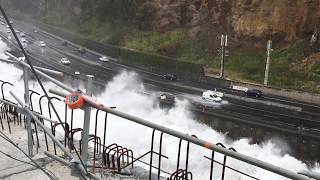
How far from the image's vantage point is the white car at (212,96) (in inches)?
1974

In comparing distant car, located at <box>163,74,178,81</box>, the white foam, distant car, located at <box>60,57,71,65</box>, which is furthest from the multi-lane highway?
the white foam

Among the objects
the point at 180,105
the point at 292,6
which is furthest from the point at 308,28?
the point at 180,105

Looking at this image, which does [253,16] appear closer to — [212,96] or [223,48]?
[223,48]

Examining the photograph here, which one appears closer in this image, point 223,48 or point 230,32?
point 223,48

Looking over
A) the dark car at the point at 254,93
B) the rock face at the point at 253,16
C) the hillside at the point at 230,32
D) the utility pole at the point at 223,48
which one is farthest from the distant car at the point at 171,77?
the dark car at the point at 254,93

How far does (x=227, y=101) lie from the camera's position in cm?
5094

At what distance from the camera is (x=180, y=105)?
4862 centimetres

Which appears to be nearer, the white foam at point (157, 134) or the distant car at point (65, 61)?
the white foam at point (157, 134)

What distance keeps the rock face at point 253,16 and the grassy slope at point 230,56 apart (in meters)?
2.38

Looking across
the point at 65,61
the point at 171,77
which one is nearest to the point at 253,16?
the point at 171,77

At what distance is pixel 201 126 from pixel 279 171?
38.3 meters

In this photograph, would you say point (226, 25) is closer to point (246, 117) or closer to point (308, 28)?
point (308, 28)

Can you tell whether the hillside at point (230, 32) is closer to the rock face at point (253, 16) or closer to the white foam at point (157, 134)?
the rock face at point (253, 16)

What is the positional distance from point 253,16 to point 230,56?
6.86 metres
